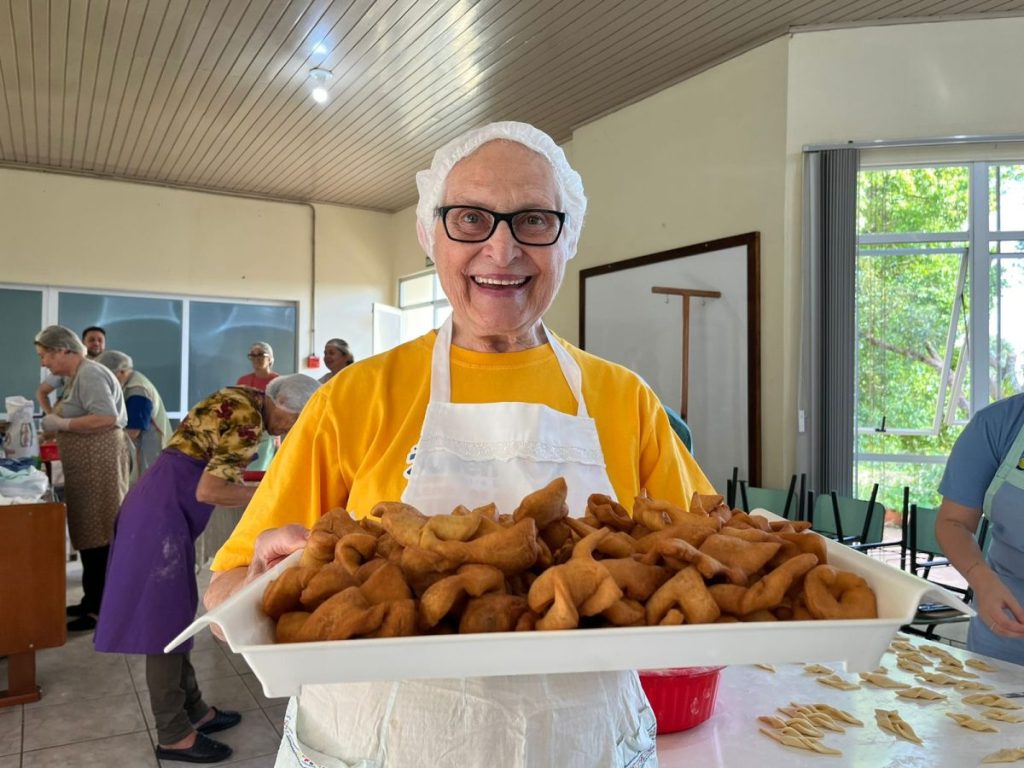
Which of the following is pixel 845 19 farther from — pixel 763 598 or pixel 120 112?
pixel 120 112

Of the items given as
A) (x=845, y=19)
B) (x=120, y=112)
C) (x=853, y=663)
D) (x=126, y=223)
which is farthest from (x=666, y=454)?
(x=126, y=223)

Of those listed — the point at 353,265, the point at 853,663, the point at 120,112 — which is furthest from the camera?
the point at 353,265

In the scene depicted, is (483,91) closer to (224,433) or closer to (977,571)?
(224,433)

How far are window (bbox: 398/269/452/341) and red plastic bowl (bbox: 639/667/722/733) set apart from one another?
25.0 feet

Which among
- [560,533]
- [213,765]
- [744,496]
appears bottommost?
[213,765]

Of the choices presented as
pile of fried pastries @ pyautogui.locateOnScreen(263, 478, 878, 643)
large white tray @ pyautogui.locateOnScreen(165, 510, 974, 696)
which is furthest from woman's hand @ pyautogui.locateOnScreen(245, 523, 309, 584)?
large white tray @ pyautogui.locateOnScreen(165, 510, 974, 696)

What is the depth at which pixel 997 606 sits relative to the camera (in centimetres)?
195

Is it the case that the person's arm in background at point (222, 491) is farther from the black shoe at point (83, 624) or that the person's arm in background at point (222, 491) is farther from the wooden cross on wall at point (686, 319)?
the wooden cross on wall at point (686, 319)

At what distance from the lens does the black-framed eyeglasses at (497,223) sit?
1297mm

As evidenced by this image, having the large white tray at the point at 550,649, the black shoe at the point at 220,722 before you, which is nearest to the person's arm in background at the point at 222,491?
the black shoe at the point at 220,722

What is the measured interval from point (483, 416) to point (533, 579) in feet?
1.64

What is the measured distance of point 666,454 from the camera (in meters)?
1.44

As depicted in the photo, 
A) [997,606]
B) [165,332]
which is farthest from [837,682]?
[165,332]

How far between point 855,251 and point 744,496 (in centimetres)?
162
